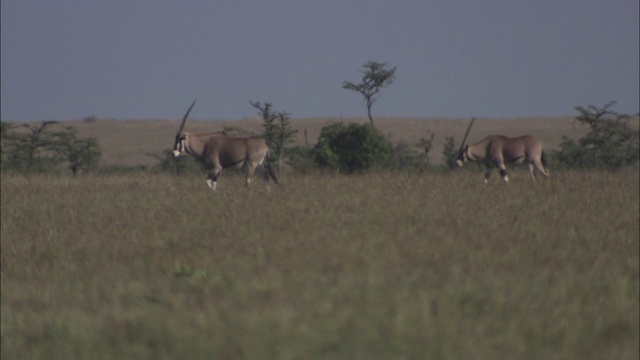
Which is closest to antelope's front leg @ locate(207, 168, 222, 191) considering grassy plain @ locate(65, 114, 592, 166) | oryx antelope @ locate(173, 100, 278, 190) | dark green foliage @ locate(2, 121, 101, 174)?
oryx antelope @ locate(173, 100, 278, 190)

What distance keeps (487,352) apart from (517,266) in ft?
7.55

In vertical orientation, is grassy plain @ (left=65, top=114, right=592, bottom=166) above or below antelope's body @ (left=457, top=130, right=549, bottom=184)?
below

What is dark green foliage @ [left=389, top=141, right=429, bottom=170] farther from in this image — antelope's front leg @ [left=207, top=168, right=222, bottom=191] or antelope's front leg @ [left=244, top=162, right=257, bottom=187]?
antelope's front leg @ [left=207, top=168, right=222, bottom=191]

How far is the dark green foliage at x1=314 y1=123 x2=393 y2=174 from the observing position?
2886 centimetres

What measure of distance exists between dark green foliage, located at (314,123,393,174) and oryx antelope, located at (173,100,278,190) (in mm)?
8894

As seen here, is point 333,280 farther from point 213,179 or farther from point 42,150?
point 42,150

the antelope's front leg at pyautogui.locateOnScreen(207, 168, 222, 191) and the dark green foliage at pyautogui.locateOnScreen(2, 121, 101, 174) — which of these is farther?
the dark green foliage at pyautogui.locateOnScreen(2, 121, 101, 174)

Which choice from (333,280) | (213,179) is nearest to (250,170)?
(213,179)

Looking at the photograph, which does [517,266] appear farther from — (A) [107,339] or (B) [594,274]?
(A) [107,339]

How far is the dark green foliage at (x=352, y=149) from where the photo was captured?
2886 cm

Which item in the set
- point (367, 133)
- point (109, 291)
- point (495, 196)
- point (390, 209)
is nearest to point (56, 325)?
point (109, 291)

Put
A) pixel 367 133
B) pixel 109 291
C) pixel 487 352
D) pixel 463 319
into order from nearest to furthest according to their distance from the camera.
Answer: pixel 487 352 < pixel 463 319 < pixel 109 291 < pixel 367 133

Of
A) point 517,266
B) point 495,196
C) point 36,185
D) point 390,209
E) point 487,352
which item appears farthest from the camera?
point 36,185

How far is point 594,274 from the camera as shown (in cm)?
605
